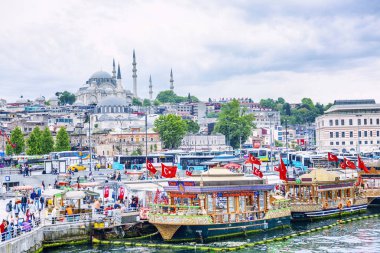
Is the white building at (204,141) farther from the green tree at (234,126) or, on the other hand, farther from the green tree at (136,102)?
the green tree at (136,102)

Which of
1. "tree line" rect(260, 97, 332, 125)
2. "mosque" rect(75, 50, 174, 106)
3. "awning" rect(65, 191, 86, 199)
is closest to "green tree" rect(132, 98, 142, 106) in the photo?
"mosque" rect(75, 50, 174, 106)

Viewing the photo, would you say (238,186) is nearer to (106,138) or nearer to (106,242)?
(106,242)

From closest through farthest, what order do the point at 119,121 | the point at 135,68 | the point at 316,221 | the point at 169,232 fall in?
the point at 169,232 → the point at 316,221 → the point at 119,121 → the point at 135,68

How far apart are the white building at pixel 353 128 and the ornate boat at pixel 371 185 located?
146 feet

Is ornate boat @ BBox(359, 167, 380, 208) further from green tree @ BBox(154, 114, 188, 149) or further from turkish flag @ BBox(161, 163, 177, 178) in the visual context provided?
green tree @ BBox(154, 114, 188, 149)

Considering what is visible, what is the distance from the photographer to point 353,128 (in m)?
81.2

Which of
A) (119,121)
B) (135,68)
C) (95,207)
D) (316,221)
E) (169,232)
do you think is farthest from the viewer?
(135,68)

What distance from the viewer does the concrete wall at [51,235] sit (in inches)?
803

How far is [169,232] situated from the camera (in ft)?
77.0

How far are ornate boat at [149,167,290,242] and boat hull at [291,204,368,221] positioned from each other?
383 cm

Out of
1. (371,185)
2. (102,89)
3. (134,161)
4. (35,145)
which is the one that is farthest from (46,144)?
(102,89)

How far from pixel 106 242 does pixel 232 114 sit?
83.5 meters

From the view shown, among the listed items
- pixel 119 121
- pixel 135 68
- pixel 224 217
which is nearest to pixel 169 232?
pixel 224 217

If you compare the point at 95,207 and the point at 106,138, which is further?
the point at 106,138
